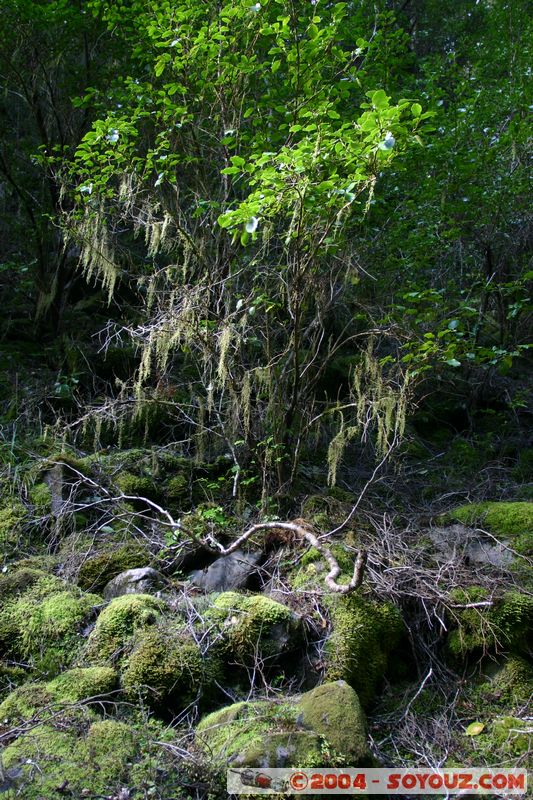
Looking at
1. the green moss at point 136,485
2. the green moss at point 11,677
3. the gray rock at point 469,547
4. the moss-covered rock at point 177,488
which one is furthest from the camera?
the moss-covered rock at point 177,488

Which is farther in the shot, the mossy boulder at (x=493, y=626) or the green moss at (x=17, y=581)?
the green moss at (x=17, y=581)

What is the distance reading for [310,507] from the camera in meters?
4.73

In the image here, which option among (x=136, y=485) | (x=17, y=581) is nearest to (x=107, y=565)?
(x=17, y=581)

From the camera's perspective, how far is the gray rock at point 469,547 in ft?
13.8

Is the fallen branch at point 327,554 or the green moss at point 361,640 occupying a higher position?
the fallen branch at point 327,554

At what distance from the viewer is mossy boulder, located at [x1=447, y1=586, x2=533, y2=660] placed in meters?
3.54

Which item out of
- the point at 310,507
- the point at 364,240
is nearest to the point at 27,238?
the point at 364,240

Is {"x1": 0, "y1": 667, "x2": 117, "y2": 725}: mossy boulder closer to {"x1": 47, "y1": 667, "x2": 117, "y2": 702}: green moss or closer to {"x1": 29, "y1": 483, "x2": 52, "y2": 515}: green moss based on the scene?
{"x1": 47, "y1": 667, "x2": 117, "y2": 702}: green moss

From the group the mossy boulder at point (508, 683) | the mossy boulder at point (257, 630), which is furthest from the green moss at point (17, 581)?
the mossy boulder at point (508, 683)

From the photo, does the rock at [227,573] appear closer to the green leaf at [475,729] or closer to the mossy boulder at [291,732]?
the mossy boulder at [291,732]

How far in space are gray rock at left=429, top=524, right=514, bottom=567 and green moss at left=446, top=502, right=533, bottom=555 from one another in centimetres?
9

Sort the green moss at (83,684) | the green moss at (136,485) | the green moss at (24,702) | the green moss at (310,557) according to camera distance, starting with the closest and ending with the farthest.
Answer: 1. the green moss at (24,702)
2. the green moss at (83,684)
3. the green moss at (310,557)
4. the green moss at (136,485)

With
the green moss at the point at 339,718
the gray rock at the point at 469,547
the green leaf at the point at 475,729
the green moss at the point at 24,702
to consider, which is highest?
the gray rock at the point at 469,547

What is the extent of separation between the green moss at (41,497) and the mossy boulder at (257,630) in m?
2.06
